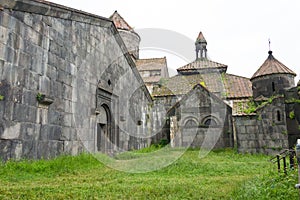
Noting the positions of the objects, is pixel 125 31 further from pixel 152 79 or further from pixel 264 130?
pixel 264 130

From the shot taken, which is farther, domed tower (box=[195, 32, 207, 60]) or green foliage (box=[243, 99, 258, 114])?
domed tower (box=[195, 32, 207, 60])

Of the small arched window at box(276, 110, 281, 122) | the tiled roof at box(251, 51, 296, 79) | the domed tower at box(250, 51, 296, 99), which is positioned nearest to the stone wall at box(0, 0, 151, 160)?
the small arched window at box(276, 110, 281, 122)

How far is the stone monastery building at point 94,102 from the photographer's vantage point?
576cm

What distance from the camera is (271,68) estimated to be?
1365cm

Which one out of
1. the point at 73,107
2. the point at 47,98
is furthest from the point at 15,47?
the point at 73,107

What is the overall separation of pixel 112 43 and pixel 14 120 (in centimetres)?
602

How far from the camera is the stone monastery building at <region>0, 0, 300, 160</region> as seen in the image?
5758 millimetres

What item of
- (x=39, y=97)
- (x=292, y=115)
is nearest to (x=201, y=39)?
(x=292, y=115)

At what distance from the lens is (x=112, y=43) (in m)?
10.7

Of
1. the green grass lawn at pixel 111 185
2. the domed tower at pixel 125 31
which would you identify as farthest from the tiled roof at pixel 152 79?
the green grass lawn at pixel 111 185

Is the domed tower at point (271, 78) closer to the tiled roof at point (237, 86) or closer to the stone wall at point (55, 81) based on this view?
the tiled roof at point (237, 86)

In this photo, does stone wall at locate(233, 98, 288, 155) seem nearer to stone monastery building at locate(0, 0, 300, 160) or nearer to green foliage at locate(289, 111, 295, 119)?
stone monastery building at locate(0, 0, 300, 160)

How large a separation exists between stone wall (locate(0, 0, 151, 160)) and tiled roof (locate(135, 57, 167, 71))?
17.2 metres

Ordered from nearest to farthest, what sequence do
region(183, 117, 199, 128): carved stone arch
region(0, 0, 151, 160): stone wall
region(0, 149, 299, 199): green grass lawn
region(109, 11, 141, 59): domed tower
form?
region(0, 149, 299, 199): green grass lawn
region(0, 0, 151, 160): stone wall
region(183, 117, 199, 128): carved stone arch
region(109, 11, 141, 59): domed tower
